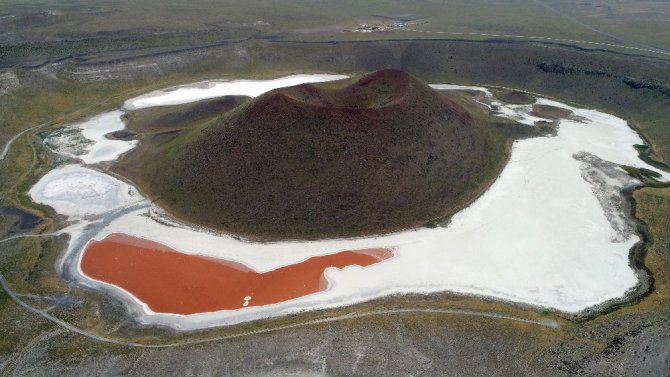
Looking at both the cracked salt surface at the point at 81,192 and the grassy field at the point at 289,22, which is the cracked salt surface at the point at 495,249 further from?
the grassy field at the point at 289,22

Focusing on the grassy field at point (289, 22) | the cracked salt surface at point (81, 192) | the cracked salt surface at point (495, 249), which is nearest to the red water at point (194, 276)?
the cracked salt surface at point (495, 249)

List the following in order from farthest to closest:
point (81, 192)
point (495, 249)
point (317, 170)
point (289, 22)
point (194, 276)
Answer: point (289, 22) → point (81, 192) → point (317, 170) → point (495, 249) → point (194, 276)

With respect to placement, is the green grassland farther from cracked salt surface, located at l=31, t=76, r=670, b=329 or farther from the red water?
the red water

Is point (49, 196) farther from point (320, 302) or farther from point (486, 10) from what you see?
point (486, 10)

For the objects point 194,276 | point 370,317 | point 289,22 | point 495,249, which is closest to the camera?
point 370,317

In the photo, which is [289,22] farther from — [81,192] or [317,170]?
[317,170]

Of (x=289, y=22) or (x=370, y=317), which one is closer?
(x=370, y=317)

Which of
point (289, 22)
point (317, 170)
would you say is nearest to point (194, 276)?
point (317, 170)
